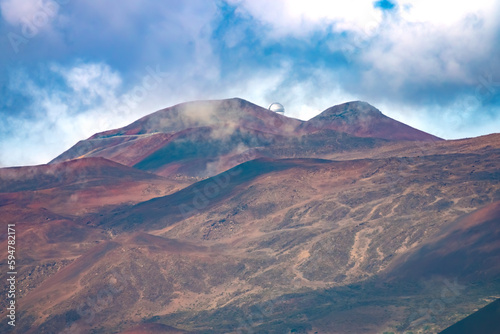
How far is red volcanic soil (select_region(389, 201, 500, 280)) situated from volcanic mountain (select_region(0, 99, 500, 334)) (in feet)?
0.71

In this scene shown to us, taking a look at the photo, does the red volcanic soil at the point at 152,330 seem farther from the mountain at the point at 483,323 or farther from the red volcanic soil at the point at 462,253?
the red volcanic soil at the point at 462,253

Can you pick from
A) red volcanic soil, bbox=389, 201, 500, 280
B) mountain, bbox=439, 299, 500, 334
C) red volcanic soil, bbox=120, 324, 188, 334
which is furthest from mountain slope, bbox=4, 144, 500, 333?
mountain, bbox=439, 299, 500, 334

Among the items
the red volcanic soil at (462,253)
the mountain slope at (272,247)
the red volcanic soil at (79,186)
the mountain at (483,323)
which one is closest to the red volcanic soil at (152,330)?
the mountain slope at (272,247)

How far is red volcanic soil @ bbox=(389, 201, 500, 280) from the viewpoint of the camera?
2982 inches

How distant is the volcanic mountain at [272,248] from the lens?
2928 inches

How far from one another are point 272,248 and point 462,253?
3065 cm

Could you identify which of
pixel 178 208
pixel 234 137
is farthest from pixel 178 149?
pixel 178 208

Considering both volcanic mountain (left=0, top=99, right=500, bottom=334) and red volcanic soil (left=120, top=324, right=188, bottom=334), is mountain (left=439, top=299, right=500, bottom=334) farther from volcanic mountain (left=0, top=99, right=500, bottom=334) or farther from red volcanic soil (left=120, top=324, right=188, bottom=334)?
red volcanic soil (left=120, top=324, right=188, bottom=334)

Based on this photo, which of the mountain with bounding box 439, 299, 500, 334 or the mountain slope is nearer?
the mountain with bounding box 439, 299, 500, 334

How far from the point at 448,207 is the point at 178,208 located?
52.5 metres

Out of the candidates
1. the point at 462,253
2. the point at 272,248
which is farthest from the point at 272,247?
the point at 462,253

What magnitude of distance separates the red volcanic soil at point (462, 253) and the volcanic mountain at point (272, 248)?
0.71 ft

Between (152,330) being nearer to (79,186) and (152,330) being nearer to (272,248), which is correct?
(272,248)

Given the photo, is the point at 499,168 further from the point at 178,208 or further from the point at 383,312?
the point at 178,208
